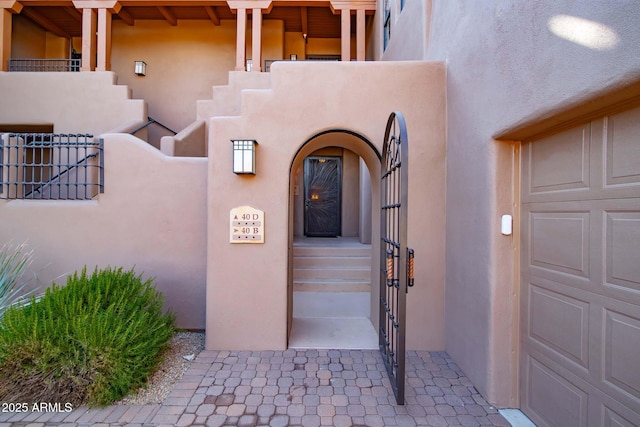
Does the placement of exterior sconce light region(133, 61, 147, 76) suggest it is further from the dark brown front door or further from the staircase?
the staircase

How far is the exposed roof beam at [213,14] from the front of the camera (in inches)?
305

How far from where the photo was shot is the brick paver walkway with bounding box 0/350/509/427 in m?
2.38

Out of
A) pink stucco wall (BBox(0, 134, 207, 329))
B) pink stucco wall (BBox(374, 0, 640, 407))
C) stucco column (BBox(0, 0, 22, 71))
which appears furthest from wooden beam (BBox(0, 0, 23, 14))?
pink stucco wall (BBox(374, 0, 640, 407))

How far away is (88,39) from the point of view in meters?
7.29

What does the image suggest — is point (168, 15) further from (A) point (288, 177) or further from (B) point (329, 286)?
(B) point (329, 286)

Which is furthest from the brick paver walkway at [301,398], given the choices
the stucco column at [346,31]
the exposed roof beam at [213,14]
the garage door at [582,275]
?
the exposed roof beam at [213,14]

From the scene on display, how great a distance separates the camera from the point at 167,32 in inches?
330

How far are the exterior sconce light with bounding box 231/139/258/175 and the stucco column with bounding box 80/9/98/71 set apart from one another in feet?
21.5

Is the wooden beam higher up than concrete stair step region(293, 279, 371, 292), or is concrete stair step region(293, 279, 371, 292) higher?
the wooden beam

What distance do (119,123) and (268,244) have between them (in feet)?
17.8

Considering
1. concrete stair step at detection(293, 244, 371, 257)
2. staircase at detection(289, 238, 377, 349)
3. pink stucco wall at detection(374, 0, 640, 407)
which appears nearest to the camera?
pink stucco wall at detection(374, 0, 640, 407)

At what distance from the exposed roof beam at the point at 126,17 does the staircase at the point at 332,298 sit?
7787 millimetres

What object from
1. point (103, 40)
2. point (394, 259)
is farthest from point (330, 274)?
point (103, 40)

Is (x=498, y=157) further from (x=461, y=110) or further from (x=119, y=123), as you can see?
(x=119, y=123)
